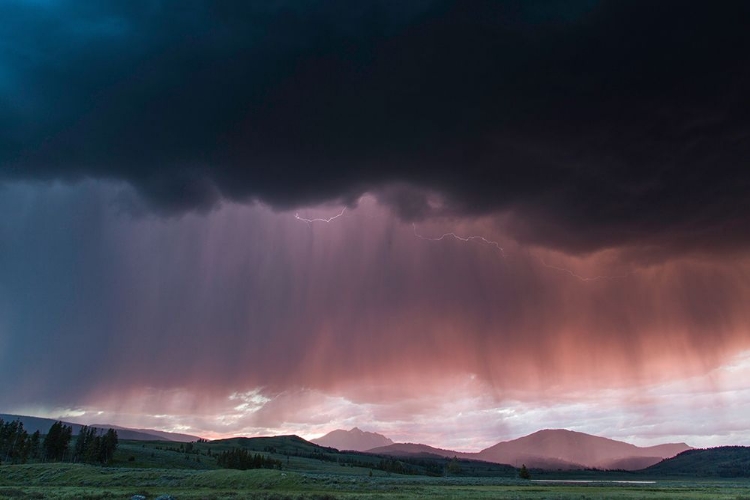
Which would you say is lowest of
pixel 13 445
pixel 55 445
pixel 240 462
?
pixel 240 462

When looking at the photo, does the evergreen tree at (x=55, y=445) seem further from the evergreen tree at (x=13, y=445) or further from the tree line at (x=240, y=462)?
the tree line at (x=240, y=462)

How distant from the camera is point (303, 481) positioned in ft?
252

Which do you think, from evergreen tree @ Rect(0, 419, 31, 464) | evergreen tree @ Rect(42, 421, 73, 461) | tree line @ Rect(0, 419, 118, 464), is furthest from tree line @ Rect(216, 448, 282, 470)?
evergreen tree @ Rect(0, 419, 31, 464)

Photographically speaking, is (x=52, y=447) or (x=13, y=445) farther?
(x=52, y=447)

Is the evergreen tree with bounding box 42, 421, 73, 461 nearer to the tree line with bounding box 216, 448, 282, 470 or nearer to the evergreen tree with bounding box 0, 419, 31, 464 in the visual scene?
the evergreen tree with bounding box 0, 419, 31, 464

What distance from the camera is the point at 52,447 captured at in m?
128

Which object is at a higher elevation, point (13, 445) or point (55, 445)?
point (13, 445)

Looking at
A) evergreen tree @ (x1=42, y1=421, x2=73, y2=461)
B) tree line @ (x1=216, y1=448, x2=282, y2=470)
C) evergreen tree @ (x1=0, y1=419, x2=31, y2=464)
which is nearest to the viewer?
evergreen tree @ (x1=0, y1=419, x2=31, y2=464)

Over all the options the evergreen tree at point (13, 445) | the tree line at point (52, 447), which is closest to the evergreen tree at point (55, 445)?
the tree line at point (52, 447)

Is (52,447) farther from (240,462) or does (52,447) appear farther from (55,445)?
(240,462)

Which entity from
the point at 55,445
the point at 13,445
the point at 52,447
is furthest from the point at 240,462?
the point at 13,445

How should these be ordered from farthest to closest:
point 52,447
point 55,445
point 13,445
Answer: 1. point 55,445
2. point 52,447
3. point 13,445

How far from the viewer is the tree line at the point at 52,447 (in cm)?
11819

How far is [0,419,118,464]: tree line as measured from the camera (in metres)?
118
